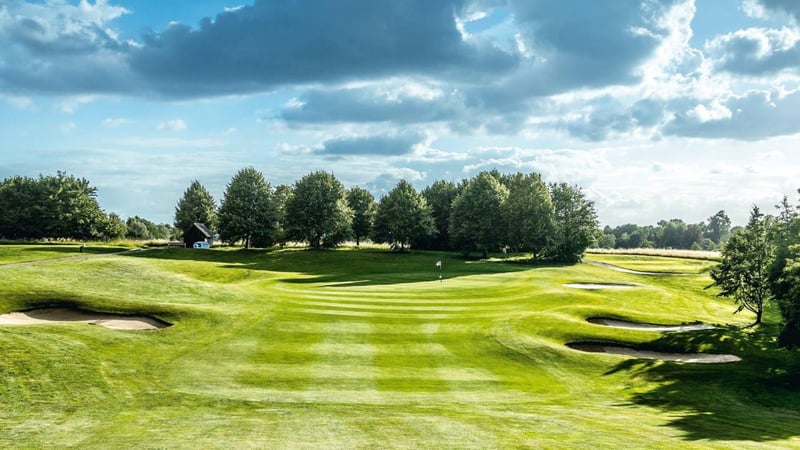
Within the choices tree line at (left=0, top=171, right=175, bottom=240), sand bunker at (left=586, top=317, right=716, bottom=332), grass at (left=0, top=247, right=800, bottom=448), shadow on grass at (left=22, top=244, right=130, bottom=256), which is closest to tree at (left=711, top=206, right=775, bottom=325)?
grass at (left=0, top=247, right=800, bottom=448)

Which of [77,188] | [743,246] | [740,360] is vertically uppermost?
[77,188]

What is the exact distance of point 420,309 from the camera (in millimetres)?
33469

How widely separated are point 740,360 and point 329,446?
24.8 meters

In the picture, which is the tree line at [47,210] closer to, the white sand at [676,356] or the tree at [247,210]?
the tree at [247,210]

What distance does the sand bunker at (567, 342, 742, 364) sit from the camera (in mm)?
28172

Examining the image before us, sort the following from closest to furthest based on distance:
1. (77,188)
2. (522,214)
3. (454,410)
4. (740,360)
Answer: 1. (454,410)
2. (740,360)
3. (522,214)
4. (77,188)

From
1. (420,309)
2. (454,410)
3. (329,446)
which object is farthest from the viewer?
(420,309)

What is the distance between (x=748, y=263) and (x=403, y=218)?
58.0 m

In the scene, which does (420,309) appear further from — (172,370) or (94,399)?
(94,399)

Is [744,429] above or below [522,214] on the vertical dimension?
below

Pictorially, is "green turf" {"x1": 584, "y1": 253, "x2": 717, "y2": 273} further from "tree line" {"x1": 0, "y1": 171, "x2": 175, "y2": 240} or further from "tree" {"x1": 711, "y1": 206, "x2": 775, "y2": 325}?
"tree line" {"x1": 0, "y1": 171, "x2": 175, "y2": 240}

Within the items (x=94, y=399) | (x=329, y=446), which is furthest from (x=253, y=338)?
(x=329, y=446)

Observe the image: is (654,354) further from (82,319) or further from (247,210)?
(247,210)

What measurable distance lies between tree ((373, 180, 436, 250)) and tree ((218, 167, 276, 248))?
19.4m
